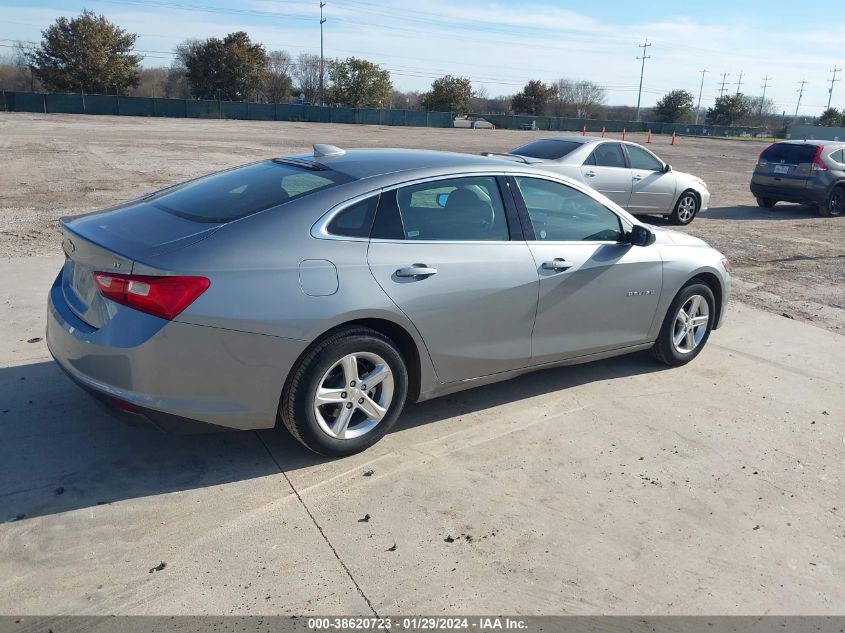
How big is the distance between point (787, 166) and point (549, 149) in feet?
22.5

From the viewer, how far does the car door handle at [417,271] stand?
4074mm

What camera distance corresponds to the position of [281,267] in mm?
3699

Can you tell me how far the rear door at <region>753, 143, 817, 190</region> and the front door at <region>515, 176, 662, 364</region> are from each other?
1240cm

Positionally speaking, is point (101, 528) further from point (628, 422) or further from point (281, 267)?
point (628, 422)

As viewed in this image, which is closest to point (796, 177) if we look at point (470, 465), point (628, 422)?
point (628, 422)

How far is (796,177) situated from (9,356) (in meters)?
15.6

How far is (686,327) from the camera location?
19.0 ft

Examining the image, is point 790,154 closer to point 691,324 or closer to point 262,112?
point 691,324

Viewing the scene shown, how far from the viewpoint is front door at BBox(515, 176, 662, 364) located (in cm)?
479

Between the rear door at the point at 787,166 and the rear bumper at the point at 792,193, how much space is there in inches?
2.5

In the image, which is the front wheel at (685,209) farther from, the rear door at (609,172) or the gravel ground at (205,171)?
the rear door at (609,172)

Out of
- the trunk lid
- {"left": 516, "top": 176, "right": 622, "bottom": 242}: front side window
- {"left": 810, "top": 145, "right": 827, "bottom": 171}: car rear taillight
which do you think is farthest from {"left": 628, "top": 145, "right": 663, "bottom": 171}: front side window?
the trunk lid

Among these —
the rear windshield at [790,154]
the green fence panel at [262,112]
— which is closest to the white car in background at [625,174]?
the rear windshield at [790,154]

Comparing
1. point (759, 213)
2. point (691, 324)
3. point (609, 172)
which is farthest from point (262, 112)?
point (691, 324)
